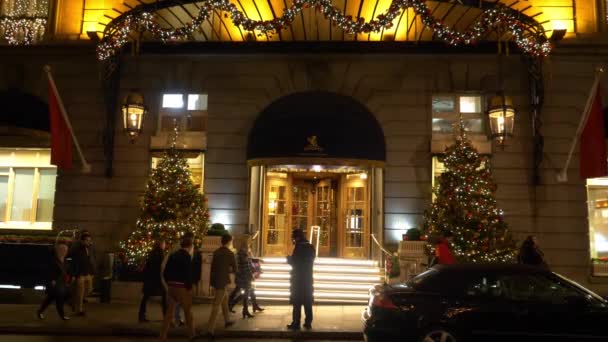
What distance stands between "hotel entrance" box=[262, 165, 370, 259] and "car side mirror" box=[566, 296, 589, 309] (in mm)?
10098

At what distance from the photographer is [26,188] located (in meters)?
18.4

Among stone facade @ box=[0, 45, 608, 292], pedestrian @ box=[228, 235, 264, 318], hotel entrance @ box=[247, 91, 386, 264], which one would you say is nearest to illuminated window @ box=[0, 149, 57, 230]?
stone facade @ box=[0, 45, 608, 292]

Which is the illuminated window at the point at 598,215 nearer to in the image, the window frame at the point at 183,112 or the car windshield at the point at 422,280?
the car windshield at the point at 422,280

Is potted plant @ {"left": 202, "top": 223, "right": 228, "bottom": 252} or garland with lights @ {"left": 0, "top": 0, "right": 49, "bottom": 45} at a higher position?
garland with lights @ {"left": 0, "top": 0, "right": 49, "bottom": 45}

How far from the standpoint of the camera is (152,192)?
48.4 ft

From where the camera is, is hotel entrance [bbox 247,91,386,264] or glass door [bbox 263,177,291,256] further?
glass door [bbox 263,177,291,256]

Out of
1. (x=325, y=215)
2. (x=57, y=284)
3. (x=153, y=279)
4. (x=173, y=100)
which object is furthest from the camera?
(x=325, y=215)

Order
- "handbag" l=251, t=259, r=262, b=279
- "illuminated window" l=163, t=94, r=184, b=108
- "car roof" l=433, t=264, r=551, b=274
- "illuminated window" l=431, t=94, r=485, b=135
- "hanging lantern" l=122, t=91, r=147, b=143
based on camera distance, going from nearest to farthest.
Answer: "car roof" l=433, t=264, r=551, b=274 < "handbag" l=251, t=259, r=262, b=279 < "hanging lantern" l=122, t=91, r=147, b=143 < "illuminated window" l=431, t=94, r=485, b=135 < "illuminated window" l=163, t=94, r=184, b=108

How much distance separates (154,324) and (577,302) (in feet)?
26.3

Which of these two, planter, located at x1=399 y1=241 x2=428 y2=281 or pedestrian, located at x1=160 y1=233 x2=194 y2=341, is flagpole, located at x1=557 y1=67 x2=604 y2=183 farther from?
pedestrian, located at x1=160 y1=233 x2=194 y2=341

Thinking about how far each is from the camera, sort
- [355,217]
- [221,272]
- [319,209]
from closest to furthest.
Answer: [221,272], [355,217], [319,209]

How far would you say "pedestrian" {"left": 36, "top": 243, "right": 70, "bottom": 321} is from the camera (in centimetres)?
1105

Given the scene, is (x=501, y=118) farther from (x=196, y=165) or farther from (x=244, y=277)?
(x=196, y=165)

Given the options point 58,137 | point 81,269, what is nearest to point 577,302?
point 81,269
